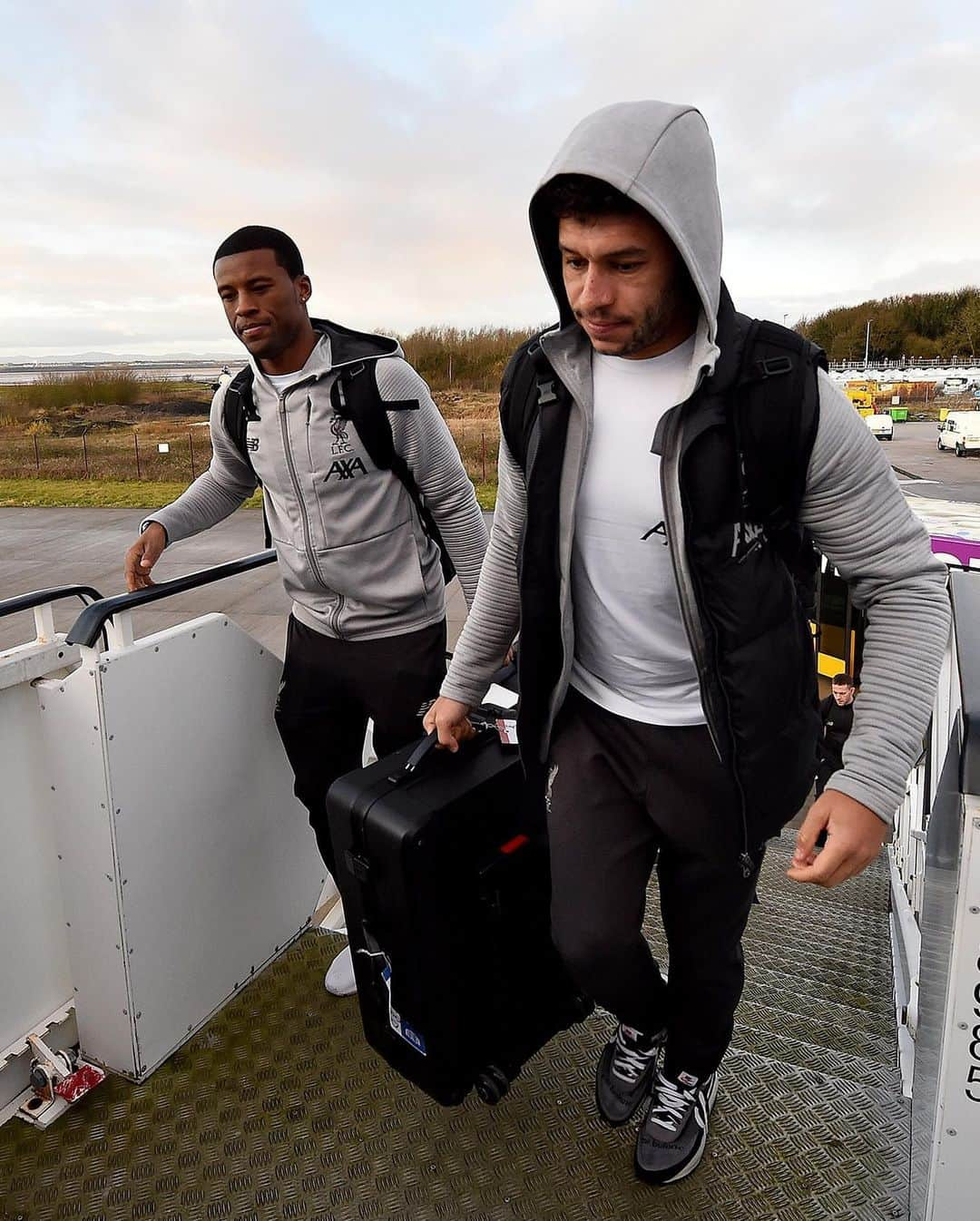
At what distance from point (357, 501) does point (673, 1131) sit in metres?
1.51

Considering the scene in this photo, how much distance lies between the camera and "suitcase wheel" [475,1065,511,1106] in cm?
189

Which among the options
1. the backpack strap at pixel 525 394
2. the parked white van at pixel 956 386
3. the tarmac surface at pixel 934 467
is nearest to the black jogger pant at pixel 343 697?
the backpack strap at pixel 525 394

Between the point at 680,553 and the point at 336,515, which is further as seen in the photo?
the point at 336,515

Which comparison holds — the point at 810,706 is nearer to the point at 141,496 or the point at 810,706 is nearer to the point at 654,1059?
the point at 654,1059

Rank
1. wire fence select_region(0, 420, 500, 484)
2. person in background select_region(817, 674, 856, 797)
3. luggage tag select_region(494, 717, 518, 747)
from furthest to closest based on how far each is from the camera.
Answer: wire fence select_region(0, 420, 500, 484) < person in background select_region(817, 674, 856, 797) < luggage tag select_region(494, 717, 518, 747)

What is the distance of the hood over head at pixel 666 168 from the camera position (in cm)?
123

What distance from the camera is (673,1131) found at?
1753mm

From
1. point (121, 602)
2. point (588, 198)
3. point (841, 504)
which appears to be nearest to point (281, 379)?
point (121, 602)

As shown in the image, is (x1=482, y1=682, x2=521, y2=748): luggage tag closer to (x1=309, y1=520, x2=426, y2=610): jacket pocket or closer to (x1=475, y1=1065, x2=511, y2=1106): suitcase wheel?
(x1=309, y1=520, x2=426, y2=610): jacket pocket

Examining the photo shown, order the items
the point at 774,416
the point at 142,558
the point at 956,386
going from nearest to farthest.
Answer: the point at 774,416 → the point at 142,558 → the point at 956,386

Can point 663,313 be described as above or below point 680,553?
above

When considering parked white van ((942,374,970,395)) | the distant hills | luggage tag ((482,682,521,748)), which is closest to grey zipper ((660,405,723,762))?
luggage tag ((482,682,521,748))

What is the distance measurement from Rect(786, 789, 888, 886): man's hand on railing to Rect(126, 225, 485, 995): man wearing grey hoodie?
3.93 ft

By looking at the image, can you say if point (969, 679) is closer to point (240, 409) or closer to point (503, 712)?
point (503, 712)
